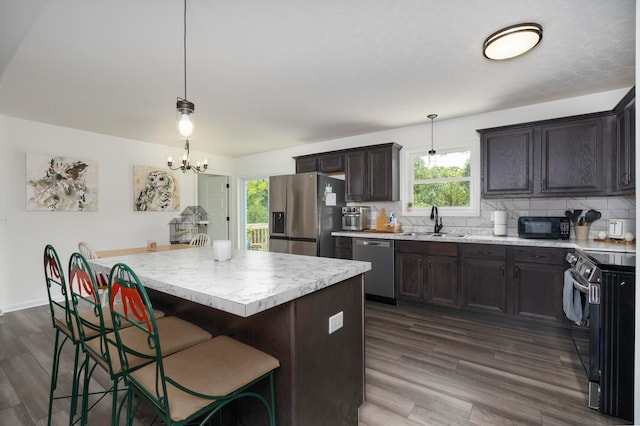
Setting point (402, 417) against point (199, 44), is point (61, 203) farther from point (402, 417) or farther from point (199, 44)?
point (402, 417)

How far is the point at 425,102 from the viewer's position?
3.41 metres

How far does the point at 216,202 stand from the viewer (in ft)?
21.7

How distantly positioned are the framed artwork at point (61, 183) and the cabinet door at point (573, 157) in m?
5.91

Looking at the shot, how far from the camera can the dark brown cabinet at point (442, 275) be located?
3467mm

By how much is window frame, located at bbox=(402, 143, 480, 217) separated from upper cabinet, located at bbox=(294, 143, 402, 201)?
0.14 meters

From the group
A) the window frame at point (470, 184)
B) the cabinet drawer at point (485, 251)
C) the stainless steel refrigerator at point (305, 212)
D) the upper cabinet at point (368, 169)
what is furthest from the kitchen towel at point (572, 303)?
the stainless steel refrigerator at point (305, 212)

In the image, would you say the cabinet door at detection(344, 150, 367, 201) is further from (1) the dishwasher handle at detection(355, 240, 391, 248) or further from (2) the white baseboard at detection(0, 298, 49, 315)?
(2) the white baseboard at detection(0, 298, 49, 315)

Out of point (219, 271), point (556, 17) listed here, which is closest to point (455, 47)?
point (556, 17)

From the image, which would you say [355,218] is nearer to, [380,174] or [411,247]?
[380,174]

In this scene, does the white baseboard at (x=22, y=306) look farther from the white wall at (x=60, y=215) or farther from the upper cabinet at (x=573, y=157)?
the upper cabinet at (x=573, y=157)

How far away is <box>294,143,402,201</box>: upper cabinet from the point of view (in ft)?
14.0

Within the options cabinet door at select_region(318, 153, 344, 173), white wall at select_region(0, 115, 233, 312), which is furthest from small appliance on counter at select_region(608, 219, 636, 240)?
white wall at select_region(0, 115, 233, 312)

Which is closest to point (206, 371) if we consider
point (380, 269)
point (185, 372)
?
point (185, 372)

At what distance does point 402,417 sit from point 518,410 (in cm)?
74
